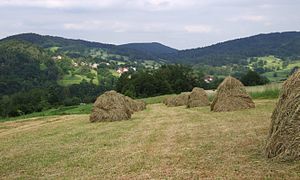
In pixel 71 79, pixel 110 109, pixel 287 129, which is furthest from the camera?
pixel 71 79

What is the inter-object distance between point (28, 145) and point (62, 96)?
263 ft

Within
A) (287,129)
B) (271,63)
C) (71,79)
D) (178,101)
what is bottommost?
(71,79)

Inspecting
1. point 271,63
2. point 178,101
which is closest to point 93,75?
point 271,63

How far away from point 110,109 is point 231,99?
7236 mm

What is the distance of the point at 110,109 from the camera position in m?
26.2

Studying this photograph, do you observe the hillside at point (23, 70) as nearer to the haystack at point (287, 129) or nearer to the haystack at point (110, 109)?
the haystack at point (110, 109)

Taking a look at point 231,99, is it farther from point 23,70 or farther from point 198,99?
point 23,70

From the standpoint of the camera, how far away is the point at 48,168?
Result: 11.4 meters

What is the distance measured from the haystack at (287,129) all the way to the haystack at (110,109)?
15.4 metres

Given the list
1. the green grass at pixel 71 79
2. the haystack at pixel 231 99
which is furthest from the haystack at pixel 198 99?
the green grass at pixel 71 79

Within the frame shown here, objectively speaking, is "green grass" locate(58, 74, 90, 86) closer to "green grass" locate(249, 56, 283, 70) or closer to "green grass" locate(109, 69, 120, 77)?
"green grass" locate(109, 69, 120, 77)

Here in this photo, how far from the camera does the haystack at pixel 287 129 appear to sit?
9.87 meters

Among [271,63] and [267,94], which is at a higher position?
[267,94]

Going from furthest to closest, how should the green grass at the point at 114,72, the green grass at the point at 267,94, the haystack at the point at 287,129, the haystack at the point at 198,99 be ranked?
the green grass at the point at 114,72, the green grass at the point at 267,94, the haystack at the point at 198,99, the haystack at the point at 287,129
